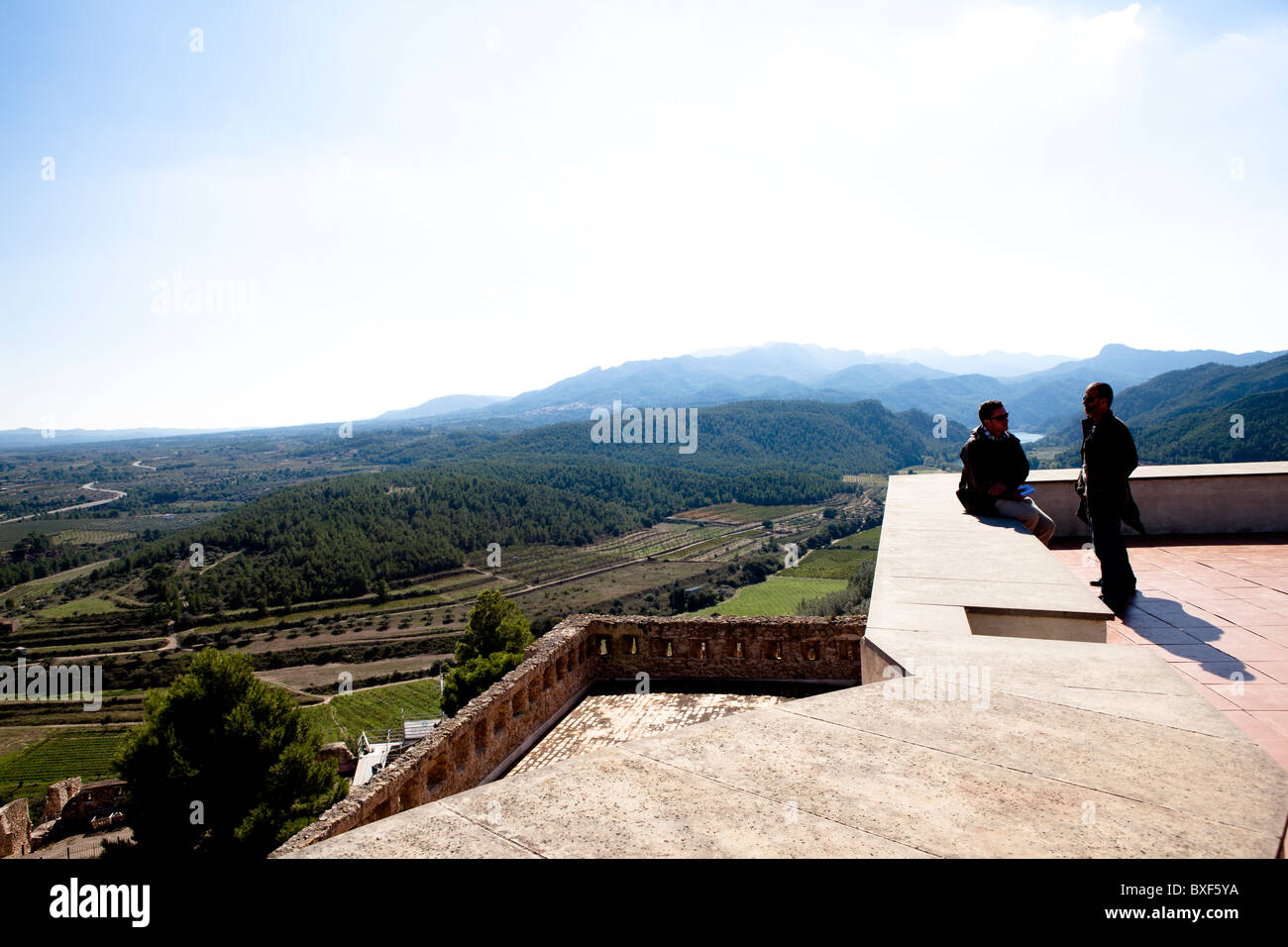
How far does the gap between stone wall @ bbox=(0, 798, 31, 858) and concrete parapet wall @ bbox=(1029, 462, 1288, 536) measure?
104 feet

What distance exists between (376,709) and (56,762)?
65.1 ft

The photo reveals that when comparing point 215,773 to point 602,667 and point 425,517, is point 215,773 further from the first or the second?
point 425,517

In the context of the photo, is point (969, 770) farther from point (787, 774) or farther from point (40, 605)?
point (40, 605)

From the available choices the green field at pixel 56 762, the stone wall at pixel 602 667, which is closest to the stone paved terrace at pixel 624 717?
the stone wall at pixel 602 667

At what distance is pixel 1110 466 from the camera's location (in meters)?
5.39

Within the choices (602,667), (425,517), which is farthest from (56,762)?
(425,517)

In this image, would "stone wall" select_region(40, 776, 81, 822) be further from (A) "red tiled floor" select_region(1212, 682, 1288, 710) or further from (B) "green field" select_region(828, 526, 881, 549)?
(B) "green field" select_region(828, 526, 881, 549)

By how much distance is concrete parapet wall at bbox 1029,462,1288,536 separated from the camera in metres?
7.57

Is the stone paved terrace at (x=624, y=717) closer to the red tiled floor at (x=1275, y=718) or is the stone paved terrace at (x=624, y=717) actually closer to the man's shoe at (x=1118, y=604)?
the man's shoe at (x=1118, y=604)

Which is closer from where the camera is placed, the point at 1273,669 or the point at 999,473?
the point at 1273,669

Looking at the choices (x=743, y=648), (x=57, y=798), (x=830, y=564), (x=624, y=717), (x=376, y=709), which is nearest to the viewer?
(x=624, y=717)
